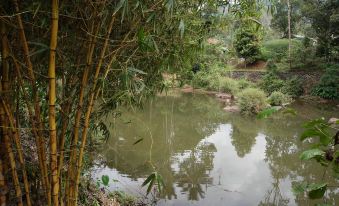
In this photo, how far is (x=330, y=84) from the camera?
12.1 m

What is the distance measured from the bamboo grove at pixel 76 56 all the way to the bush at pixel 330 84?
11686mm

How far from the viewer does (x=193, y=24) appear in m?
1.87

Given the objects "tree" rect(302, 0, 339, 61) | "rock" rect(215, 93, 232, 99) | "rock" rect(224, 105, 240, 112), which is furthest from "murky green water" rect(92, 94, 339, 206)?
"tree" rect(302, 0, 339, 61)

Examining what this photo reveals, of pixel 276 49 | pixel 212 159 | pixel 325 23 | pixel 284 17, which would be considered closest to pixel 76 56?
pixel 212 159

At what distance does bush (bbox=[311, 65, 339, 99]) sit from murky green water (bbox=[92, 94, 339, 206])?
319 centimetres

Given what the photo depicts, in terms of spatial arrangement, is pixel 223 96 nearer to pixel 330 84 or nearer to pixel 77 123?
pixel 330 84

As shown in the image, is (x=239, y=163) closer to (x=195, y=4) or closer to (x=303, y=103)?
(x=195, y=4)

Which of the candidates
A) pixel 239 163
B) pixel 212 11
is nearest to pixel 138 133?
pixel 239 163

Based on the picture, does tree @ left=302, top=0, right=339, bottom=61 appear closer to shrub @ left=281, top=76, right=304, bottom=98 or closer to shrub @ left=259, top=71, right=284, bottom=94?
shrub @ left=281, top=76, right=304, bottom=98

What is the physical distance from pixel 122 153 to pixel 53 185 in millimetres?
4112

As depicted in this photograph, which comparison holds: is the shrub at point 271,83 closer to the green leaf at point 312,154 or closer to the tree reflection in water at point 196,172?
the tree reflection in water at point 196,172

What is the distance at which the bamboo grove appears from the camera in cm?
136

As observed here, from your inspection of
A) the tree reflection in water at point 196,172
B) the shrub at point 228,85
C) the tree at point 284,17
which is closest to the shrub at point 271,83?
the shrub at point 228,85

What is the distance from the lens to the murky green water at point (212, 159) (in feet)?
14.4
